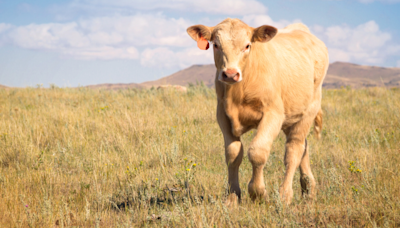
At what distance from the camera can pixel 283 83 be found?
4.05 meters

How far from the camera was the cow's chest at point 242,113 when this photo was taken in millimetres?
3650

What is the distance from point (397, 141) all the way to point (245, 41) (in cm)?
451

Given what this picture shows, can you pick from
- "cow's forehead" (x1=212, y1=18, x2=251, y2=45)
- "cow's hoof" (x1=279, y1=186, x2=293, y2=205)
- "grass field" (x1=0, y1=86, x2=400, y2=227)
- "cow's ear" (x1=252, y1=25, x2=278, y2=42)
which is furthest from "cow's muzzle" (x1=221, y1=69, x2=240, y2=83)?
"cow's hoof" (x1=279, y1=186, x2=293, y2=205)

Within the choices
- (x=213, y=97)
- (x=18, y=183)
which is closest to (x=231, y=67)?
(x=18, y=183)

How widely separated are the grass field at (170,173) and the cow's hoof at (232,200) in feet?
0.36

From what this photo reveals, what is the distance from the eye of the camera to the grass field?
329cm

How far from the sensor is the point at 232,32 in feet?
11.6

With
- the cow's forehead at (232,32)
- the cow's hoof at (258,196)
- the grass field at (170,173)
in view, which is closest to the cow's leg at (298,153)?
the grass field at (170,173)

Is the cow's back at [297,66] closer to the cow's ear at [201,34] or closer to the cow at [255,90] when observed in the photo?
the cow at [255,90]

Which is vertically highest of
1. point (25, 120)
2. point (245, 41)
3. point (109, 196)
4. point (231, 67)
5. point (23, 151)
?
point (245, 41)

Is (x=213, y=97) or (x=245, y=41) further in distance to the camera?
(x=213, y=97)

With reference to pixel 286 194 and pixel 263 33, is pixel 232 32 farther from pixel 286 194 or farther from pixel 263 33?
pixel 286 194

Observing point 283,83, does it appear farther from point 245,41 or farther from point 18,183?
point 18,183

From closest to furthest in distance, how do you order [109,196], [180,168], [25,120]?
1. [109,196]
2. [180,168]
3. [25,120]
